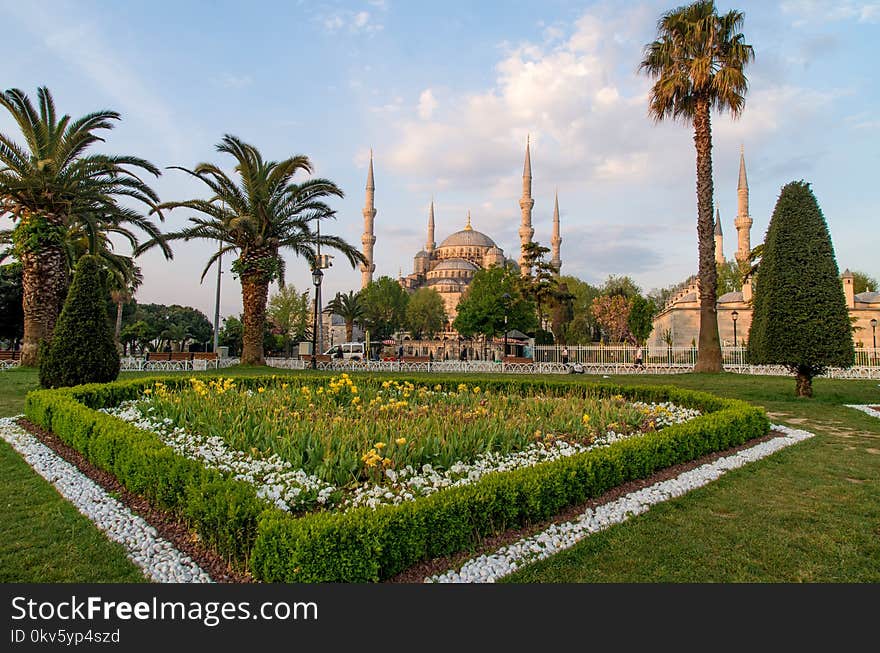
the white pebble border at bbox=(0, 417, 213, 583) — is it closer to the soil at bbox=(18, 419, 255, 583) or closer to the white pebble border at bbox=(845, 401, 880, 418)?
the soil at bbox=(18, 419, 255, 583)

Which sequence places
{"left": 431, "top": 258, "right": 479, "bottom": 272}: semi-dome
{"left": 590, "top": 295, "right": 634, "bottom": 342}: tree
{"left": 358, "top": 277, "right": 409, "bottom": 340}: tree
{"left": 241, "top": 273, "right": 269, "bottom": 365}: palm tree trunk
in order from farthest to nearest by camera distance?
1. {"left": 431, "top": 258, "right": 479, "bottom": 272}: semi-dome
2. {"left": 358, "top": 277, "right": 409, "bottom": 340}: tree
3. {"left": 590, "top": 295, "right": 634, "bottom": 342}: tree
4. {"left": 241, "top": 273, "right": 269, "bottom": 365}: palm tree trunk

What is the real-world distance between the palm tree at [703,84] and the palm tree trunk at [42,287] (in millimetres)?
18521

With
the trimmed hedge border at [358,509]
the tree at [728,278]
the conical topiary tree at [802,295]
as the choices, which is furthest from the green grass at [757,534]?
the tree at [728,278]

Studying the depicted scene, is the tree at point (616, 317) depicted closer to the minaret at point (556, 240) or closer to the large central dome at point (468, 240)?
the minaret at point (556, 240)

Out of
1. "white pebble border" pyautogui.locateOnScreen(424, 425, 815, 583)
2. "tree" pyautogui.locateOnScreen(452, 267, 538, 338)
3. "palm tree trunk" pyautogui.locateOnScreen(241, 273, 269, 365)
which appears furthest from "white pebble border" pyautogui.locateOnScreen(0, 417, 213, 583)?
"tree" pyautogui.locateOnScreen(452, 267, 538, 338)

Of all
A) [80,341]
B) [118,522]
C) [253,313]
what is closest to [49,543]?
[118,522]

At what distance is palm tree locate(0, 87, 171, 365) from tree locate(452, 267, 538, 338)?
20.5 metres

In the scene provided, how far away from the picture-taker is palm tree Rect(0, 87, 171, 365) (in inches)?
583

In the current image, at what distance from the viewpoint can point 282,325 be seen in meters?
47.4

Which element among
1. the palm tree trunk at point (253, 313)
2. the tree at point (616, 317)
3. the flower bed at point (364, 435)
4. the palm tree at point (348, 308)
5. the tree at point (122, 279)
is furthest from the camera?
the palm tree at point (348, 308)

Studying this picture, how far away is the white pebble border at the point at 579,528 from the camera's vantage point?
3.39m

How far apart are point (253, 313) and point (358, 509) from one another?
1734 cm

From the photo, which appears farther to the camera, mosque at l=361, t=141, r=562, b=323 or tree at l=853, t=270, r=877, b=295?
mosque at l=361, t=141, r=562, b=323

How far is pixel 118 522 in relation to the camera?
4254mm
